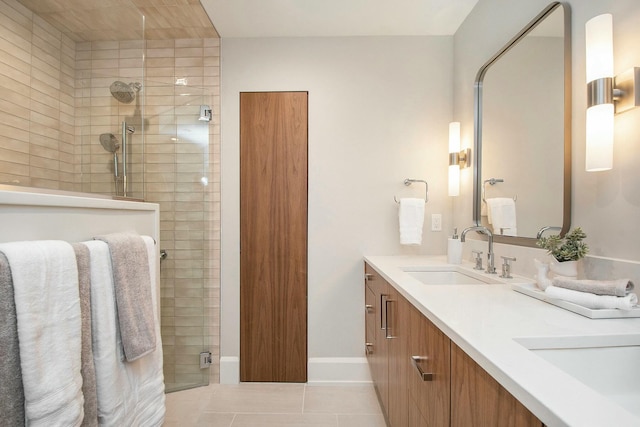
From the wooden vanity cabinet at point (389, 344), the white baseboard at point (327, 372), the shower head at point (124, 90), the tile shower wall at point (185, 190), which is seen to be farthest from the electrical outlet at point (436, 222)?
the shower head at point (124, 90)

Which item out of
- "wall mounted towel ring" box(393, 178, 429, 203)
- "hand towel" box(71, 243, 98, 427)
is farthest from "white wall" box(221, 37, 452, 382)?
"hand towel" box(71, 243, 98, 427)

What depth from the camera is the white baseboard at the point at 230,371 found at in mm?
2262

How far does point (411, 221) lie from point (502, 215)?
625mm

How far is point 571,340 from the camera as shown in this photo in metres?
0.73

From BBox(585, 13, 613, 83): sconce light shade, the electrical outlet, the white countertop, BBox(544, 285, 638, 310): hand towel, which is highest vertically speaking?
BBox(585, 13, 613, 83): sconce light shade

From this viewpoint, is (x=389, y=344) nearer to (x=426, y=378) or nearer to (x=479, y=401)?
(x=426, y=378)

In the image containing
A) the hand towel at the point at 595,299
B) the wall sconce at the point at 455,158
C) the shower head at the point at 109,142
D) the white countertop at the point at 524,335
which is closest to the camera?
the white countertop at the point at 524,335

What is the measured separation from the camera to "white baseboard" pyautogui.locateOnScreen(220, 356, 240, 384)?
2.26 m

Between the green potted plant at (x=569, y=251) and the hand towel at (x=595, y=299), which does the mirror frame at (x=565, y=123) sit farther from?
the hand towel at (x=595, y=299)

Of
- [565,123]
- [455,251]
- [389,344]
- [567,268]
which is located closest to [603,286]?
[567,268]

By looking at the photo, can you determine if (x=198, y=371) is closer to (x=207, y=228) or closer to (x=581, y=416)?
(x=207, y=228)

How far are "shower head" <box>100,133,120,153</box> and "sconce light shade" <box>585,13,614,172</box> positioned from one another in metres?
1.79

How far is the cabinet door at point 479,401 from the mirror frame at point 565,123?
2.67ft

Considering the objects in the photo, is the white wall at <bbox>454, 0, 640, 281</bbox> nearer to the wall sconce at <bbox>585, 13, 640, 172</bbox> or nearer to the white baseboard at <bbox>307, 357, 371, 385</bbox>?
the wall sconce at <bbox>585, 13, 640, 172</bbox>
